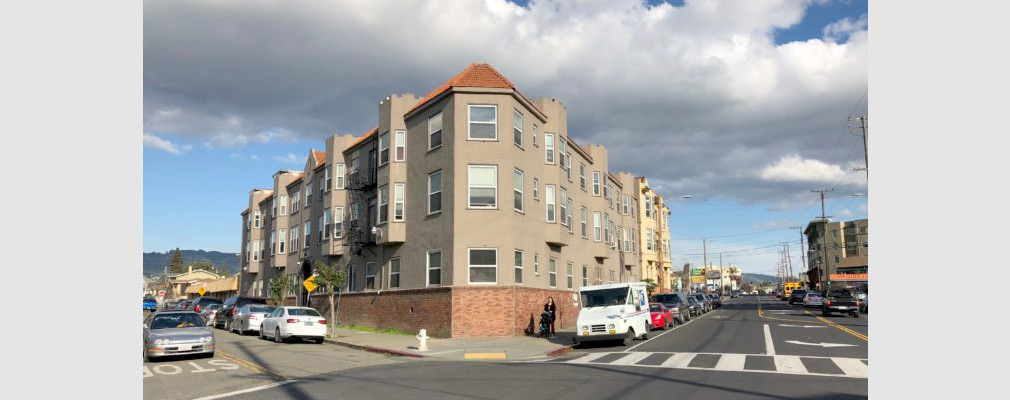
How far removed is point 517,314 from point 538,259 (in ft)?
12.9

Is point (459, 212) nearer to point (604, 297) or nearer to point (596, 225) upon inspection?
point (604, 297)

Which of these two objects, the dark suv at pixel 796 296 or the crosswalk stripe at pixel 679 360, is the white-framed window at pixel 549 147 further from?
the dark suv at pixel 796 296

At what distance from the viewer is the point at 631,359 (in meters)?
17.6

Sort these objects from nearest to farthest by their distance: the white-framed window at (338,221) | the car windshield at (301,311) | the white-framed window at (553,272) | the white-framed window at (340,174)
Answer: the car windshield at (301,311) → the white-framed window at (553,272) → the white-framed window at (338,221) → the white-framed window at (340,174)

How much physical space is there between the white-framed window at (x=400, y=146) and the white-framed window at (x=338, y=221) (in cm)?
805

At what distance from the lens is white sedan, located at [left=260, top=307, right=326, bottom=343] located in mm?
24664

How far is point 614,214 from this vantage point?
166 ft

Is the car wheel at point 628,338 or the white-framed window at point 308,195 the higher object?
the white-framed window at point 308,195

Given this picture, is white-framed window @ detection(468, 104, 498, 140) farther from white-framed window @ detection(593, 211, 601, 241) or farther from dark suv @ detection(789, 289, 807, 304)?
dark suv @ detection(789, 289, 807, 304)

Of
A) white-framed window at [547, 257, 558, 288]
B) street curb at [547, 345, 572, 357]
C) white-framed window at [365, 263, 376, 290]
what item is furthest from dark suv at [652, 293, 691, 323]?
white-framed window at [365, 263, 376, 290]

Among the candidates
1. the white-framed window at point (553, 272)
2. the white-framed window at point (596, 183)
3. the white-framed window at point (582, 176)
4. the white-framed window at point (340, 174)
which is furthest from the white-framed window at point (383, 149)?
the white-framed window at point (596, 183)

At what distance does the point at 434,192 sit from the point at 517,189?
3.49m

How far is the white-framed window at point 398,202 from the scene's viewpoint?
30.5 metres

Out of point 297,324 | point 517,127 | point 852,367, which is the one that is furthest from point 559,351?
point 517,127
